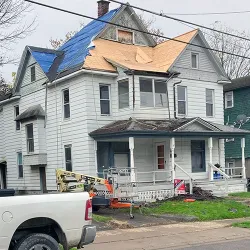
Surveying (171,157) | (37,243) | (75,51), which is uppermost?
(75,51)

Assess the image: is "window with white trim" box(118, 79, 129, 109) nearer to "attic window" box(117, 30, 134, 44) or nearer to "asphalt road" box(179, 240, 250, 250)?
"attic window" box(117, 30, 134, 44)

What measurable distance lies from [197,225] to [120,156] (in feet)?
28.3

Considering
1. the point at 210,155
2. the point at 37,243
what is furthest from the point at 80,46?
the point at 37,243

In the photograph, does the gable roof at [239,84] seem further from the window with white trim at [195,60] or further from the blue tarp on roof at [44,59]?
the blue tarp on roof at [44,59]

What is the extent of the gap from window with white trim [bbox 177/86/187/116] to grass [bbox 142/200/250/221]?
6.32 meters

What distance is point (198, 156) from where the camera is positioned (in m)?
23.7

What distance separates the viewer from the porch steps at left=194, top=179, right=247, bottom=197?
2108 cm

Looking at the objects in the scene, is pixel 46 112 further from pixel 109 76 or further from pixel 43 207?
pixel 43 207

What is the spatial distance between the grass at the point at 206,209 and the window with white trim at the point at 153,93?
18.1ft

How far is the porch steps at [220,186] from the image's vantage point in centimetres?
2108

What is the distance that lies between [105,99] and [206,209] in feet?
26.6

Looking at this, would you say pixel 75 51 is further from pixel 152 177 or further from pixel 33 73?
pixel 152 177

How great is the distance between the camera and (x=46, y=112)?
940 inches

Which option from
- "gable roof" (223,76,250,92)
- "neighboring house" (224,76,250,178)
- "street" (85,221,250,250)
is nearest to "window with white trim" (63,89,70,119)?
"street" (85,221,250,250)
